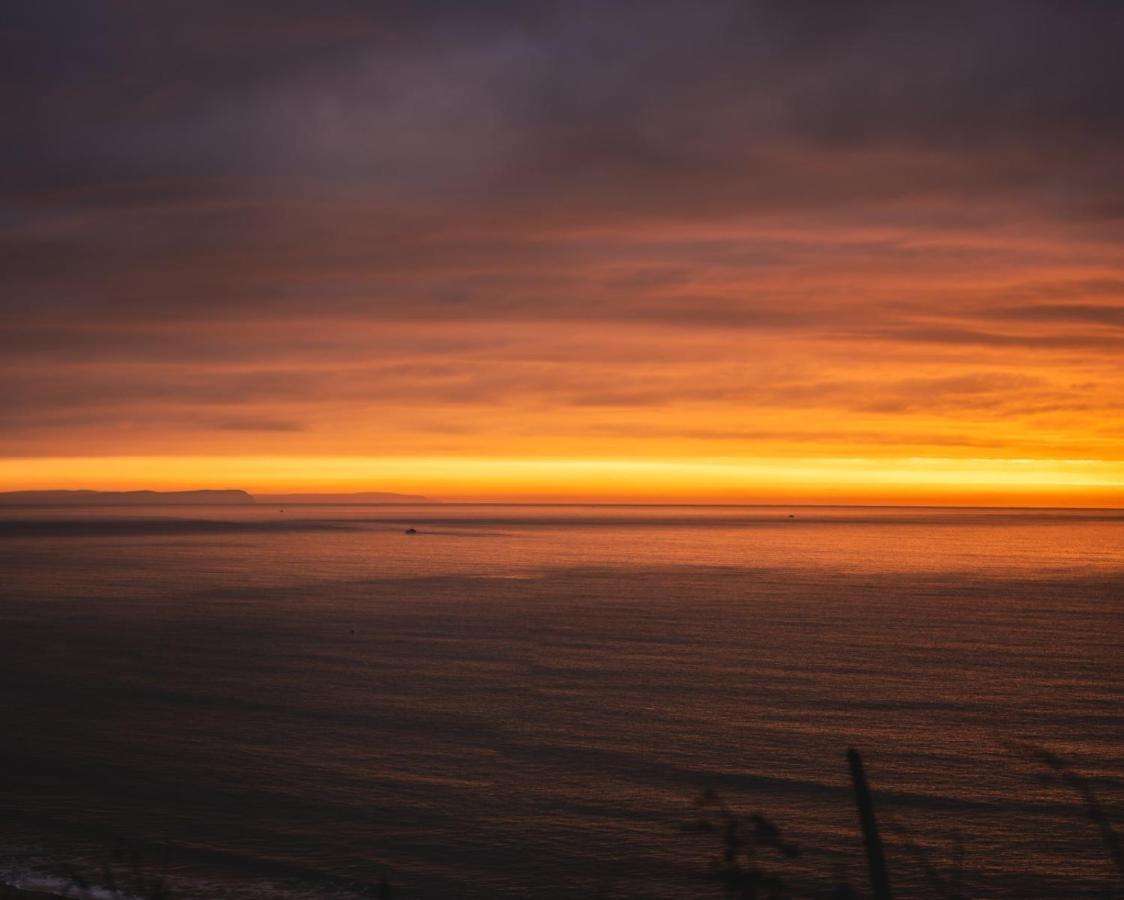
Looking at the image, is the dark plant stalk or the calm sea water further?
the calm sea water

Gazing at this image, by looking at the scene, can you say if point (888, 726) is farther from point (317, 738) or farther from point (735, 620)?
point (735, 620)

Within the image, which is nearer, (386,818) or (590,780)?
(386,818)

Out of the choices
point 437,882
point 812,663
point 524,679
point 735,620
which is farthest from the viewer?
point 735,620

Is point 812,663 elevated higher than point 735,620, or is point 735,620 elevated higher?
point 735,620

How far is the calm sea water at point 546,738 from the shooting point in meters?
25.6

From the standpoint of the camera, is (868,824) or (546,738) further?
(546,738)

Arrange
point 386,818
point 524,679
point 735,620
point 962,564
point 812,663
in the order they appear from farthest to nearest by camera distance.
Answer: point 962,564, point 735,620, point 812,663, point 524,679, point 386,818

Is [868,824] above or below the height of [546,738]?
below

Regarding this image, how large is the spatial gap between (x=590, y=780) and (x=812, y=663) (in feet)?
76.0

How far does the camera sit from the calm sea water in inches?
1008

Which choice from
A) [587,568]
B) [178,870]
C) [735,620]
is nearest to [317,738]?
[178,870]

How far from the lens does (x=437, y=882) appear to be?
24.4m

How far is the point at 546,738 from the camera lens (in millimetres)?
36406

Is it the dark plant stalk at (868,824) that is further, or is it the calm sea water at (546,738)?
the calm sea water at (546,738)
